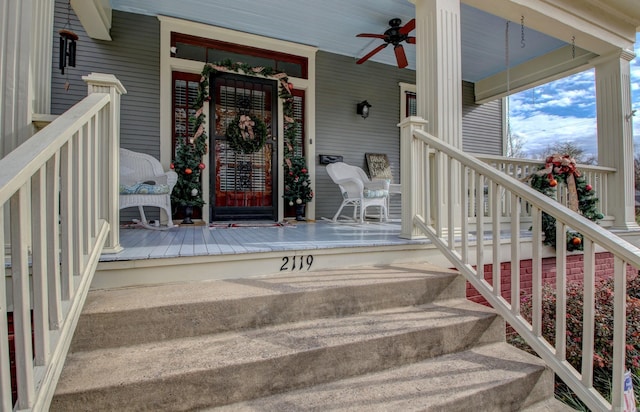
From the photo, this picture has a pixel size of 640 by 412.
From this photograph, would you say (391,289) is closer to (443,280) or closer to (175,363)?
(443,280)

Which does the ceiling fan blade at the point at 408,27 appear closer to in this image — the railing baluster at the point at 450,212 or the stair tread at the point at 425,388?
the railing baluster at the point at 450,212

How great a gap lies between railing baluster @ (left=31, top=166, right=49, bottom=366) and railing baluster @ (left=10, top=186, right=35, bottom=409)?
72 mm

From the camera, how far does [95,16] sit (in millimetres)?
3582

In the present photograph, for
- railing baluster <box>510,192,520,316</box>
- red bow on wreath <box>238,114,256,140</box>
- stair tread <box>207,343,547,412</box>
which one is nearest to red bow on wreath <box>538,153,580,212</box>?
railing baluster <box>510,192,520,316</box>

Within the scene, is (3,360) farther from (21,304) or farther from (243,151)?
(243,151)

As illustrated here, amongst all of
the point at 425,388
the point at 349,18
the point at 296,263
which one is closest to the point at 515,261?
the point at 425,388

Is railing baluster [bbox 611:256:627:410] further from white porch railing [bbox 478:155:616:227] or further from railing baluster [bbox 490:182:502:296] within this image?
white porch railing [bbox 478:155:616:227]

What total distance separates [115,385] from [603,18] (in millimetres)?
5821

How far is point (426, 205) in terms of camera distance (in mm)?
2617

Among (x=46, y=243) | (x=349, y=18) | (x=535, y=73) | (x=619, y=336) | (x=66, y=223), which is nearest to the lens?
(x=46, y=243)

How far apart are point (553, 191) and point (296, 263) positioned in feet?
9.75

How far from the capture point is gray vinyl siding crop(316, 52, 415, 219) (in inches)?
209

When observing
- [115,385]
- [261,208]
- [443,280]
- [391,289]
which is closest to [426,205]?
[443,280]

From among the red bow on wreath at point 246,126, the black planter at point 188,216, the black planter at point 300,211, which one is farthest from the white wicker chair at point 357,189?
the black planter at point 188,216
